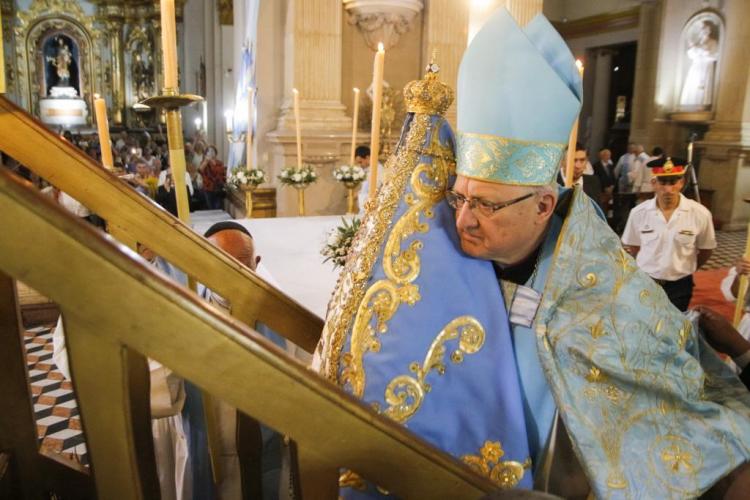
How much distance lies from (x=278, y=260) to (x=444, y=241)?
2.39m

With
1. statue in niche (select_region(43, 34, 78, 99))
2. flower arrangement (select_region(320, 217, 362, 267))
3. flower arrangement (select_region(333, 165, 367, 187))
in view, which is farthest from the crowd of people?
statue in niche (select_region(43, 34, 78, 99))

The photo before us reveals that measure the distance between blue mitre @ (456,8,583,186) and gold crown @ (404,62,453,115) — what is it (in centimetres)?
6

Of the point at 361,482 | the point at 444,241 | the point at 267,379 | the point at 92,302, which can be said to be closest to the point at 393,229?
the point at 444,241

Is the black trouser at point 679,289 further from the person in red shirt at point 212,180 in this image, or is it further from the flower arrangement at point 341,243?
the person in red shirt at point 212,180

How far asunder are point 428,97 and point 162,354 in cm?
90

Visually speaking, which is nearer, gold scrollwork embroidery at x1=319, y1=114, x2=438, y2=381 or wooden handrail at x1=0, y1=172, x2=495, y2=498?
wooden handrail at x1=0, y1=172, x2=495, y2=498

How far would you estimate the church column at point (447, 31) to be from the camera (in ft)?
26.1

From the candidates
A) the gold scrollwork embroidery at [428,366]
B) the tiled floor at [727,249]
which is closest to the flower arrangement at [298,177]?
the gold scrollwork embroidery at [428,366]

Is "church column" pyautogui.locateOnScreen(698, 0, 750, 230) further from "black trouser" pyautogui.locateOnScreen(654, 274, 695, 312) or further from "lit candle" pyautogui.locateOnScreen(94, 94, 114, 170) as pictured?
"lit candle" pyautogui.locateOnScreen(94, 94, 114, 170)

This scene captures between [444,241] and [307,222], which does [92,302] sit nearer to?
[444,241]

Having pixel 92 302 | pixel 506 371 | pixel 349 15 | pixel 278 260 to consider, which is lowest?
pixel 278 260

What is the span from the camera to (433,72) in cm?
144

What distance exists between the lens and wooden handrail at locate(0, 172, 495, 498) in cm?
61

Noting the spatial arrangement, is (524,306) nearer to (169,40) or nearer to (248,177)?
(169,40)
